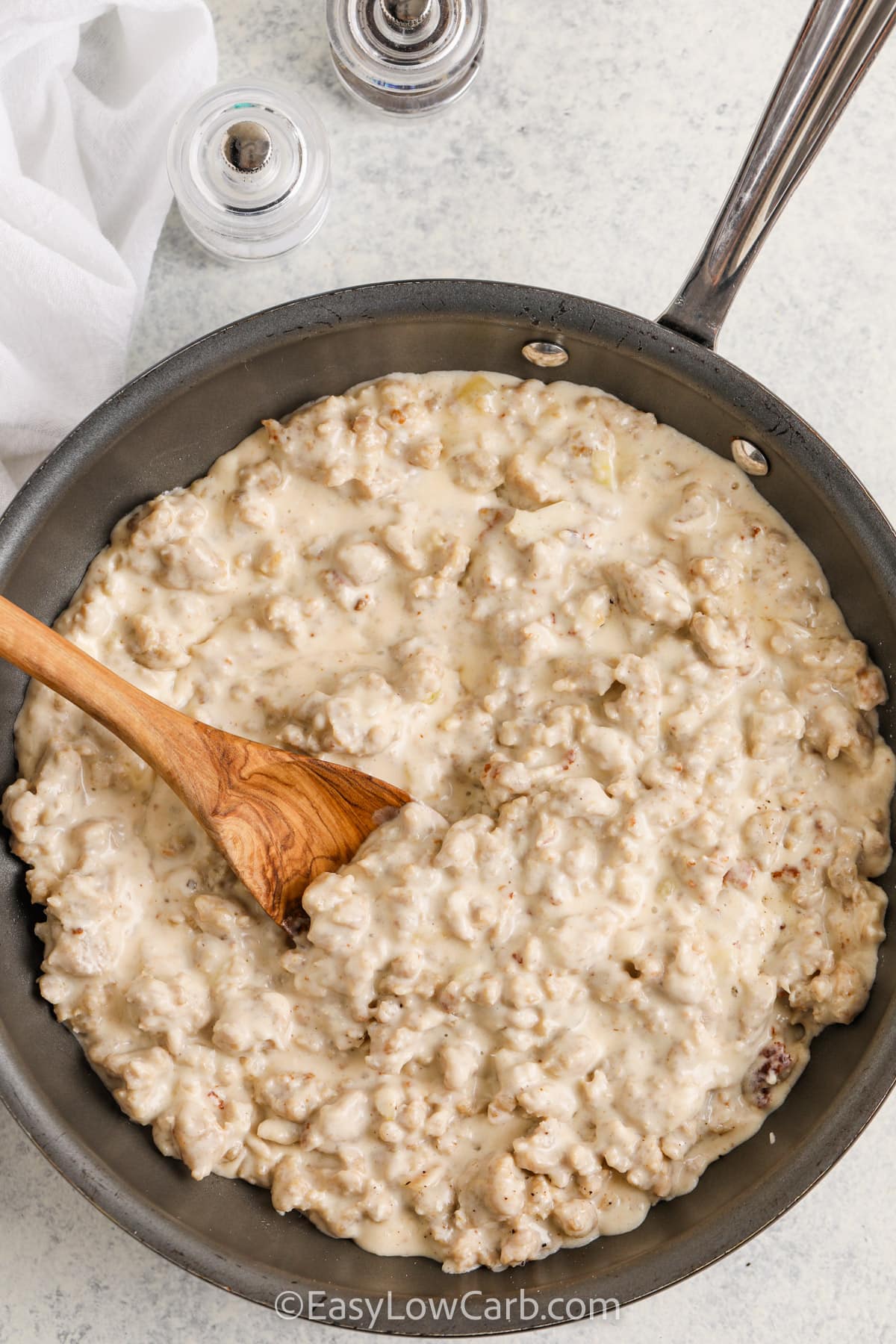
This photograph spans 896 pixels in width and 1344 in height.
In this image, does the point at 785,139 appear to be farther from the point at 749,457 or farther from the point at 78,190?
the point at 78,190

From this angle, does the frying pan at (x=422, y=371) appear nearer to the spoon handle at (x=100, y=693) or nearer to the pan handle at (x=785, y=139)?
the pan handle at (x=785, y=139)

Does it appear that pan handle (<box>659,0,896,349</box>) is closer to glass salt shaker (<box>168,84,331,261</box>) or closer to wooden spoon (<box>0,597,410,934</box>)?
glass salt shaker (<box>168,84,331,261</box>)

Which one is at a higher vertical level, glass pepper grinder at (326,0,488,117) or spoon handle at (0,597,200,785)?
glass pepper grinder at (326,0,488,117)

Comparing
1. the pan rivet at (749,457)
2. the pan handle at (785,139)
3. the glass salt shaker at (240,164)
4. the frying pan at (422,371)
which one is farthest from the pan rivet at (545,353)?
the glass salt shaker at (240,164)

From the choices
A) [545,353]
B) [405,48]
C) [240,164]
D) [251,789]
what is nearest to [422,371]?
[545,353]

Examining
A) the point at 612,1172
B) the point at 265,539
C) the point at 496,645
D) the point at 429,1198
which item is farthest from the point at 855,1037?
the point at 265,539

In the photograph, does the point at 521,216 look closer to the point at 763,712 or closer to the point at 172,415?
the point at 172,415

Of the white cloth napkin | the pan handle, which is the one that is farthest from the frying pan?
the white cloth napkin
